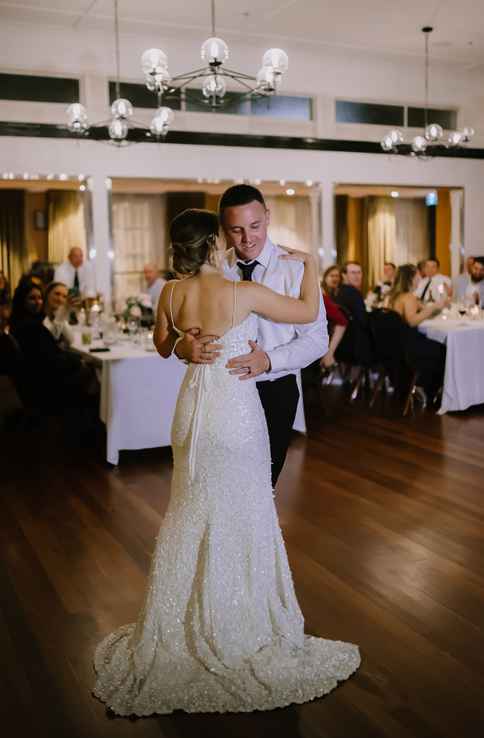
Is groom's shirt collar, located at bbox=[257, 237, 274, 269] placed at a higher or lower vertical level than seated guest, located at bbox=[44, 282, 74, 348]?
higher

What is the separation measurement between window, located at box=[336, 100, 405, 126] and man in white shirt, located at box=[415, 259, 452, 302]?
250 cm

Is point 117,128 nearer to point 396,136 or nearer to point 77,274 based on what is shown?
point 77,274

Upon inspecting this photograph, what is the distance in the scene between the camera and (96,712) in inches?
101

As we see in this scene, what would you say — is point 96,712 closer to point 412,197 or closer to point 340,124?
point 340,124

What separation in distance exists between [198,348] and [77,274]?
788 centimetres

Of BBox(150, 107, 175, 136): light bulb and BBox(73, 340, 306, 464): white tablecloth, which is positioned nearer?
BBox(73, 340, 306, 464): white tablecloth

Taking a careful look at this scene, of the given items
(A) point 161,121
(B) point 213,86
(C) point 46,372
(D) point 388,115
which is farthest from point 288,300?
(D) point 388,115

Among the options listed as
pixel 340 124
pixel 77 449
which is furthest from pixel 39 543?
pixel 340 124

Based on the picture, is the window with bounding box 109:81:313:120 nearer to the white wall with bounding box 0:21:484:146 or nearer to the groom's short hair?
the white wall with bounding box 0:21:484:146

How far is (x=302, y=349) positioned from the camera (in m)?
2.94

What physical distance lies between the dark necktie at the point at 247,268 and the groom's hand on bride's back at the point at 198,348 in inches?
18.9

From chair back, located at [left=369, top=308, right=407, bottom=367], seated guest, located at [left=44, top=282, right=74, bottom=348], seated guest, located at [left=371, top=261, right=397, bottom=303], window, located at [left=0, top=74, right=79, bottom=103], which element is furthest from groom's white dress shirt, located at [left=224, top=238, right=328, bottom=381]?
window, located at [left=0, top=74, right=79, bottom=103]

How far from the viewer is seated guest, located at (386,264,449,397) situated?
7.54 m

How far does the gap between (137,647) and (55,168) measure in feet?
26.7
